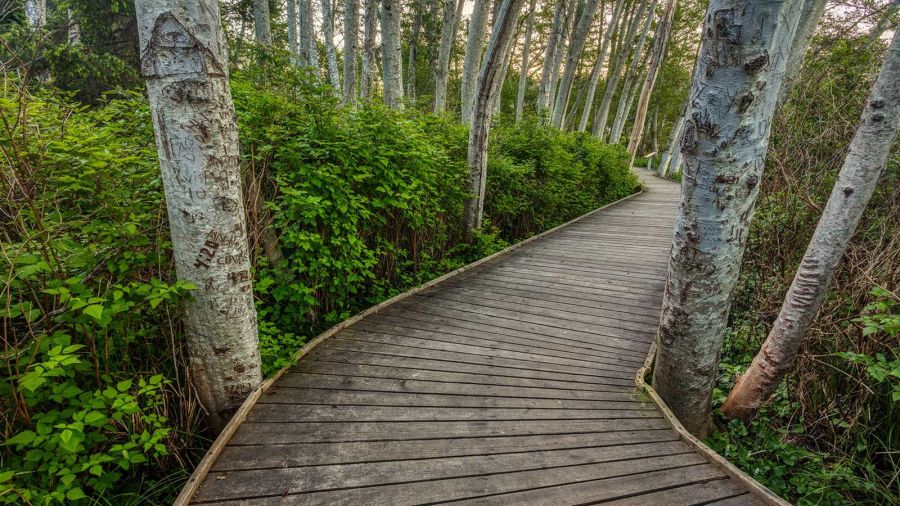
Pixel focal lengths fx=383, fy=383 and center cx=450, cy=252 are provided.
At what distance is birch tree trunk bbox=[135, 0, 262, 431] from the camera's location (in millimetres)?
2018

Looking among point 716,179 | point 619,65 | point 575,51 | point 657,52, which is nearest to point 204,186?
point 716,179

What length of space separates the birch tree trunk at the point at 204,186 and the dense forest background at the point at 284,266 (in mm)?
190

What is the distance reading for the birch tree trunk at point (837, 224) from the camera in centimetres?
237

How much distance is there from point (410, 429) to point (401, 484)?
436 millimetres

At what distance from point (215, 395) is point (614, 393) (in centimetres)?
292

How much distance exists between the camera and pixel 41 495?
1.78 meters

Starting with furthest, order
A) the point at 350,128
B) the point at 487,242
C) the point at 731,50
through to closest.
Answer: the point at 487,242, the point at 350,128, the point at 731,50

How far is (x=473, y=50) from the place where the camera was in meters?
7.48

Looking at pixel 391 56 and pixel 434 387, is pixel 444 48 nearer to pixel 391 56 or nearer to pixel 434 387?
pixel 391 56

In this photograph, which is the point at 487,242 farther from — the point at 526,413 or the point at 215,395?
the point at 215,395

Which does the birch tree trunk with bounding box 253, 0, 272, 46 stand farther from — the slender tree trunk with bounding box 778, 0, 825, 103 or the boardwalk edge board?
the slender tree trunk with bounding box 778, 0, 825, 103

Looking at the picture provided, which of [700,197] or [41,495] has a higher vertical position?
[700,197]

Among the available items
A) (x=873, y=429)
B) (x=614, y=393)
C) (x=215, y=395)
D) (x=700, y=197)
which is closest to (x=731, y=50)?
(x=700, y=197)

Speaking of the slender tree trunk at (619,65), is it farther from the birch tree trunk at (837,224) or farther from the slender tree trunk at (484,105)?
the birch tree trunk at (837,224)
